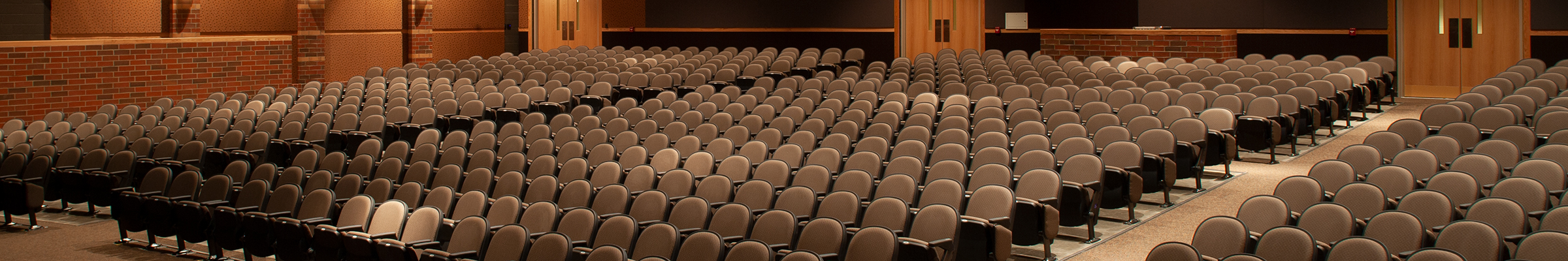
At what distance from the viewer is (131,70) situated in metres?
9.69

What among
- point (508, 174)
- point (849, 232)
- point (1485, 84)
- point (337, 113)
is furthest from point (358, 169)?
point (1485, 84)

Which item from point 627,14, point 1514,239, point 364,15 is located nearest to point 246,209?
point 1514,239

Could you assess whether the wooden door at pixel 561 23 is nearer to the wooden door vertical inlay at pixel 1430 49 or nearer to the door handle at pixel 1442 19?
the wooden door vertical inlay at pixel 1430 49

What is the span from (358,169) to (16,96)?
16.7ft

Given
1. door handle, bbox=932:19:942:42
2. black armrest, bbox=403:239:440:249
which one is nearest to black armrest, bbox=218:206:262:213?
black armrest, bbox=403:239:440:249

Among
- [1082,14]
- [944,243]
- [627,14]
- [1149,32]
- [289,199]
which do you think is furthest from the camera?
[627,14]

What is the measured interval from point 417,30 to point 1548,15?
35.0 ft

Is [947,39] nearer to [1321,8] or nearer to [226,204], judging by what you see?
[1321,8]

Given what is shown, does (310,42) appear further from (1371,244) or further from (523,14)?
(1371,244)

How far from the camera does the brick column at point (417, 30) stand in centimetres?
1242

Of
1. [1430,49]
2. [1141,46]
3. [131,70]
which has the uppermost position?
[1141,46]

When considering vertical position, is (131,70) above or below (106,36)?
below

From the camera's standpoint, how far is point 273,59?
10.9 meters

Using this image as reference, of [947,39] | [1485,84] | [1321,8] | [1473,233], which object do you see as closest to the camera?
[1473,233]
